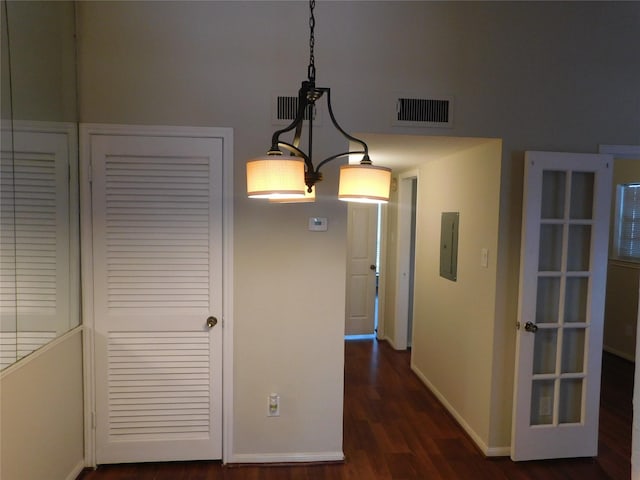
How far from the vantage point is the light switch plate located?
2.56 m

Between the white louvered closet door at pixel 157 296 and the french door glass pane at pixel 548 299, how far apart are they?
6.99ft

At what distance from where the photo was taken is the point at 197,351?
2553 mm

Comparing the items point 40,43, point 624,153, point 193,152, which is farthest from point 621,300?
point 40,43

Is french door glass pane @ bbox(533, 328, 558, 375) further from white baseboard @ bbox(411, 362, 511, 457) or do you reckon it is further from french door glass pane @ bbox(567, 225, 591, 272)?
white baseboard @ bbox(411, 362, 511, 457)

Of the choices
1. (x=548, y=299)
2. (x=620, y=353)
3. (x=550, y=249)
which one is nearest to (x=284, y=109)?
(x=550, y=249)

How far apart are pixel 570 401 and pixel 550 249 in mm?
1087

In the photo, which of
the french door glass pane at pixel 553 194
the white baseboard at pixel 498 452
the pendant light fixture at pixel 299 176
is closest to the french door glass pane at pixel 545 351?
the white baseboard at pixel 498 452

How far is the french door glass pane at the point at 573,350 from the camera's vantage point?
272 centimetres

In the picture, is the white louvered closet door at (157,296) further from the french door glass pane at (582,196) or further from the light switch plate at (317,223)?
the french door glass pane at (582,196)

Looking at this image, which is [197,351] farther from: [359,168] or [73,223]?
[359,168]

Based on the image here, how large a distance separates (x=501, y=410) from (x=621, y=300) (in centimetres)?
290

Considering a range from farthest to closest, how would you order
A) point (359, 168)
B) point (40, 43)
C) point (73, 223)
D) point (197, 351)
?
point (197, 351) → point (73, 223) → point (40, 43) → point (359, 168)

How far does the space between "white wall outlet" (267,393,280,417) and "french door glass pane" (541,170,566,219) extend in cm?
214

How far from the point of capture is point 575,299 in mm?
2713
